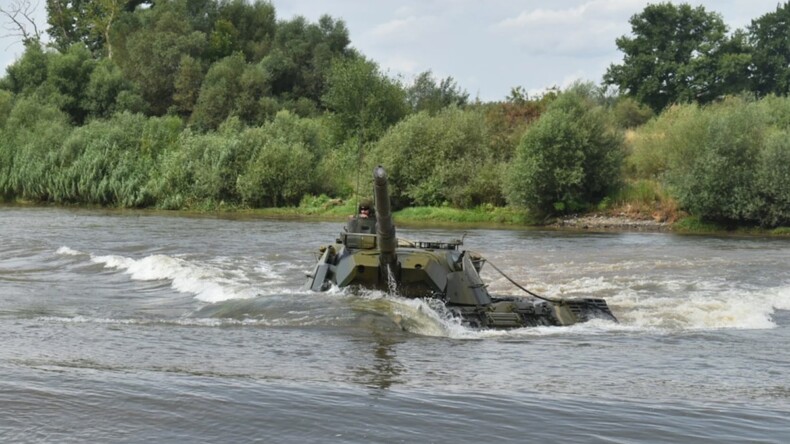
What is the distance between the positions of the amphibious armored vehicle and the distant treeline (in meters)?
20.3

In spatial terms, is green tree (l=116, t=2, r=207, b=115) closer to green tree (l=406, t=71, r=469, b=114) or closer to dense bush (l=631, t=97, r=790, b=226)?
green tree (l=406, t=71, r=469, b=114)

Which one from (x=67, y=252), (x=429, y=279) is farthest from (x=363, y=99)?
(x=429, y=279)

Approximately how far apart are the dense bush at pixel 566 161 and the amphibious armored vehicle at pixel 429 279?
33154 millimetres

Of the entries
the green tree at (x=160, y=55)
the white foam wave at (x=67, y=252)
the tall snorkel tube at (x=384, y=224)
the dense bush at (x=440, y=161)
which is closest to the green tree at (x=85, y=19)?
the green tree at (x=160, y=55)

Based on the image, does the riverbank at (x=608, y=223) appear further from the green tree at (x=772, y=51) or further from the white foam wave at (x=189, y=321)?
the white foam wave at (x=189, y=321)

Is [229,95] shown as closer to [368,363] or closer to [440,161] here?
[440,161]

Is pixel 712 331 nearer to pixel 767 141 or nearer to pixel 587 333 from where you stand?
pixel 587 333

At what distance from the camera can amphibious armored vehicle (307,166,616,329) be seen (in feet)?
56.0

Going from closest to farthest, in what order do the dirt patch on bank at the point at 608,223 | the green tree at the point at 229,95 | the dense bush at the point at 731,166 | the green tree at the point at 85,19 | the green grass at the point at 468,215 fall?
the dense bush at the point at 731,166 → the dirt patch on bank at the point at 608,223 → the green grass at the point at 468,215 → the green tree at the point at 229,95 → the green tree at the point at 85,19

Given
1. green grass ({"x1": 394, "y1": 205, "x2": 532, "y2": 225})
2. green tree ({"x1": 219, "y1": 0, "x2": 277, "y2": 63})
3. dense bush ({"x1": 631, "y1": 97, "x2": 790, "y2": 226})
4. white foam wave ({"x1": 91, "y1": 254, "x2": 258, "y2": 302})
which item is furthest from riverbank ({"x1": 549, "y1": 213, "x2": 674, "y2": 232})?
green tree ({"x1": 219, "y1": 0, "x2": 277, "y2": 63})

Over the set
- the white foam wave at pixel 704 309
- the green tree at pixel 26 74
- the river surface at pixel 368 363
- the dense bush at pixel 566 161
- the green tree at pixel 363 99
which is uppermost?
the green tree at pixel 26 74

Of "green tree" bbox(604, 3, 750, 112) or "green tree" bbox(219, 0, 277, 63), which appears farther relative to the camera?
"green tree" bbox(219, 0, 277, 63)

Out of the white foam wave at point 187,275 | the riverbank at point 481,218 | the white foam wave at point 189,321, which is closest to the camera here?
the white foam wave at point 189,321

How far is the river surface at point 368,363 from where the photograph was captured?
973 centimetres
